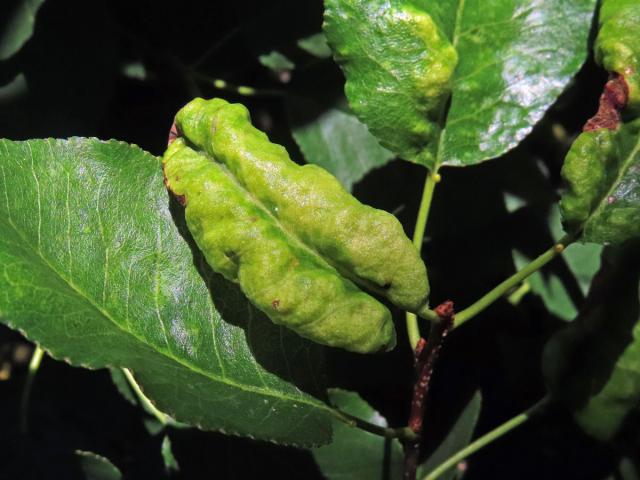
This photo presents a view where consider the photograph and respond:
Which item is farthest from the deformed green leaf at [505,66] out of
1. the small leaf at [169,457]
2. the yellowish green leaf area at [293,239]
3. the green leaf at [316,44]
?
the small leaf at [169,457]

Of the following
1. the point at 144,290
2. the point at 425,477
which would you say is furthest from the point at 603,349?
the point at 144,290

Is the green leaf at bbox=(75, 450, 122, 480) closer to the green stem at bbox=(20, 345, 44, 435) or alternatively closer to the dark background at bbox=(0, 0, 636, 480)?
the dark background at bbox=(0, 0, 636, 480)

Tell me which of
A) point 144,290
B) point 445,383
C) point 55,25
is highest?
point 55,25

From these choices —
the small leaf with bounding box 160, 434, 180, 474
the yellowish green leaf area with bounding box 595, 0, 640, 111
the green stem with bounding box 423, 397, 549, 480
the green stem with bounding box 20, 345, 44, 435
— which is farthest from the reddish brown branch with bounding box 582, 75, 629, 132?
the green stem with bounding box 20, 345, 44, 435

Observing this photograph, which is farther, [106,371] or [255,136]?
[106,371]

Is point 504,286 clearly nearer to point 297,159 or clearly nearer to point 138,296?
point 138,296

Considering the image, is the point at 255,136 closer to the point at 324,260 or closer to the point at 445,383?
the point at 324,260

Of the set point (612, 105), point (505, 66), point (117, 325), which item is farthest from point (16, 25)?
point (612, 105)

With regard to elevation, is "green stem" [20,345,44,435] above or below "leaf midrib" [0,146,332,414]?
below
